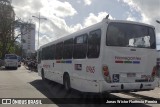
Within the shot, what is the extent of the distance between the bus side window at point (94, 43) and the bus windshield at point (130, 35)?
1.42 ft

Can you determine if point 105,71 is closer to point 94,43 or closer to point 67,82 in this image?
point 94,43

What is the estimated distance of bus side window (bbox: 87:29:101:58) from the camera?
39.6 ft

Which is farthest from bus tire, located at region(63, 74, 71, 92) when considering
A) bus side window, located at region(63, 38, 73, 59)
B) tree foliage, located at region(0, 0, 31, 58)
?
tree foliage, located at region(0, 0, 31, 58)

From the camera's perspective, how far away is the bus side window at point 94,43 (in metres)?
12.1

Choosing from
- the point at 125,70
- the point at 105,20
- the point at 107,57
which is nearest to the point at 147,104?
the point at 125,70

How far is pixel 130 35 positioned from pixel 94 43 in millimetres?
1373

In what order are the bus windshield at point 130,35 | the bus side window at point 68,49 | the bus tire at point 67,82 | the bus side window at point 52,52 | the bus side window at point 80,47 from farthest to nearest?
the bus side window at point 52,52
the bus tire at point 67,82
the bus side window at point 68,49
the bus side window at point 80,47
the bus windshield at point 130,35

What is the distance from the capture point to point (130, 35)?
12.2 meters

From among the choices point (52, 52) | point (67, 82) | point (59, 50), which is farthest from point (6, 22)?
point (67, 82)

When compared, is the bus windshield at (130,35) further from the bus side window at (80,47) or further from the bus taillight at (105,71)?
the bus side window at (80,47)

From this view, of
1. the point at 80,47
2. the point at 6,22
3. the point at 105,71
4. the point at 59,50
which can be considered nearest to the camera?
the point at 105,71

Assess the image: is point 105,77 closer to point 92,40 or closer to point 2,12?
point 92,40

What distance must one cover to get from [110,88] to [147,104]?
189cm

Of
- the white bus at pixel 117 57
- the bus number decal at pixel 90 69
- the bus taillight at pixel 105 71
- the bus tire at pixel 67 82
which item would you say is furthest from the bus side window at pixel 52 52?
the bus taillight at pixel 105 71
